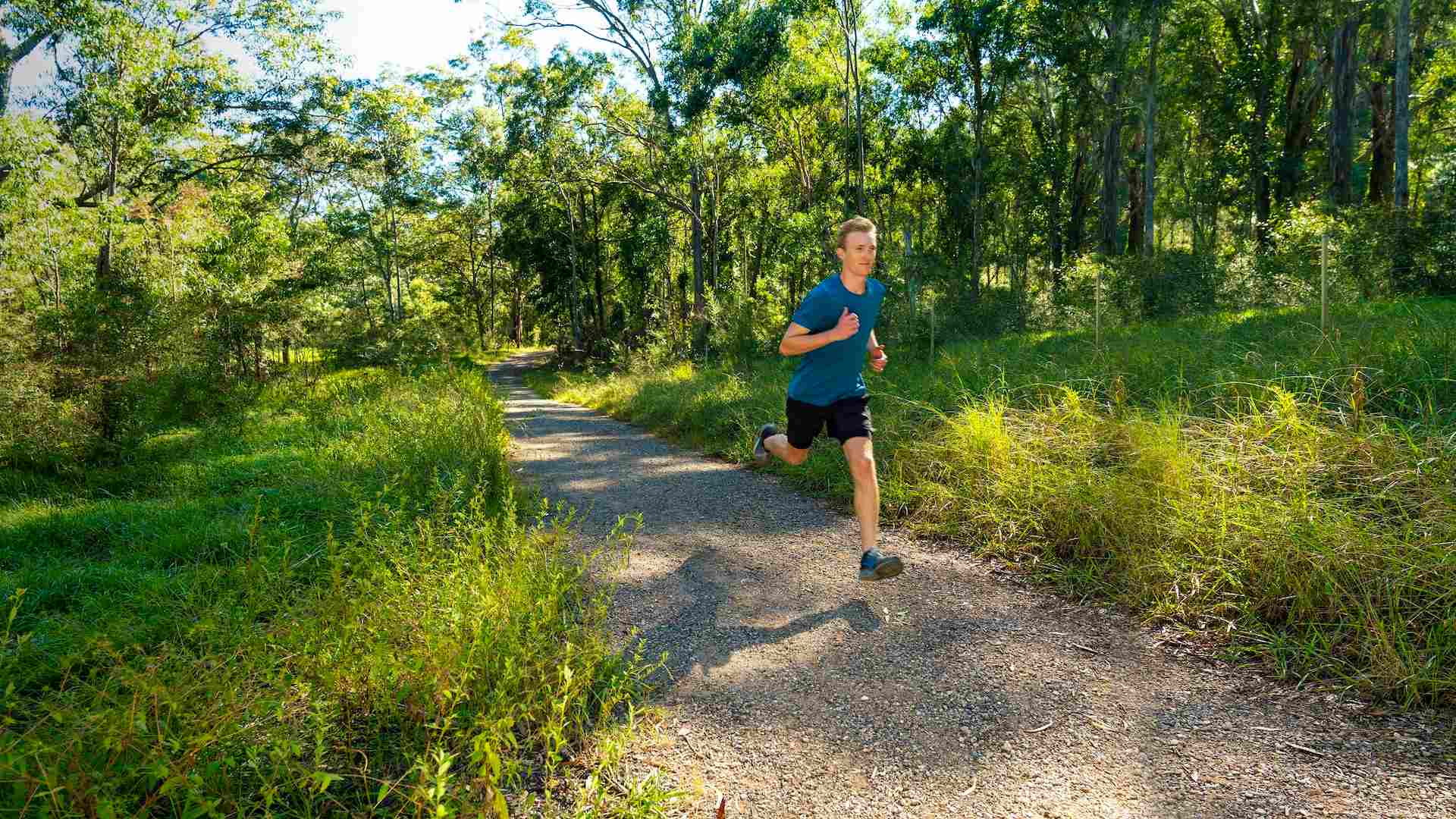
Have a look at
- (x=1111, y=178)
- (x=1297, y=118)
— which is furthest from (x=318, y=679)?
(x=1297, y=118)

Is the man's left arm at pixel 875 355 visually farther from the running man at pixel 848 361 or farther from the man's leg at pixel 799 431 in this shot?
the man's leg at pixel 799 431

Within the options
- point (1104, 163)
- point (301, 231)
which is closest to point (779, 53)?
point (1104, 163)

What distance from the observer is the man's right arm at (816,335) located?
3932mm

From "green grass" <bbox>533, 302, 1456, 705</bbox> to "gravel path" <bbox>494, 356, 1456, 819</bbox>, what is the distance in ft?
1.06

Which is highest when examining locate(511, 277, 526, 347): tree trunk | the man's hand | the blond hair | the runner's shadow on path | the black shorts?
locate(511, 277, 526, 347): tree trunk

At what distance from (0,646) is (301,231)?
3310 cm

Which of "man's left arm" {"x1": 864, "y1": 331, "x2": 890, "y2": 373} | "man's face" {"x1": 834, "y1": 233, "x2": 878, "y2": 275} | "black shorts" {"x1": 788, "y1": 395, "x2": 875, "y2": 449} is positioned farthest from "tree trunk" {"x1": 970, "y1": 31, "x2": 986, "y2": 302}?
"man's face" {"x1": 834, "y1": 233, "x2": 878, "y2": 275}

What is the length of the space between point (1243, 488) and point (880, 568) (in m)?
2.05

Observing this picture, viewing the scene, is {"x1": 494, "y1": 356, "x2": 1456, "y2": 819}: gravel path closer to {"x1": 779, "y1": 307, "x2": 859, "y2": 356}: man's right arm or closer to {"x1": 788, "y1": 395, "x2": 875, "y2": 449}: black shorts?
{"x1": 788, "y1": 395, "x2": 875, "y2": 449}: black shorts

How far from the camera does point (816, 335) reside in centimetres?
404

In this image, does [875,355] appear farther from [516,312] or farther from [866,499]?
[516,312]

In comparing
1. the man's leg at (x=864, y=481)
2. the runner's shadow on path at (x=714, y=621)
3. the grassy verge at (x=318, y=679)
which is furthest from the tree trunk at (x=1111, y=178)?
the grassy verge at (x=318, y=679)

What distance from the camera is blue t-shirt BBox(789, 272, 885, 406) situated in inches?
164

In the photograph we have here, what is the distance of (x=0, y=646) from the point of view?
8.84 feet
